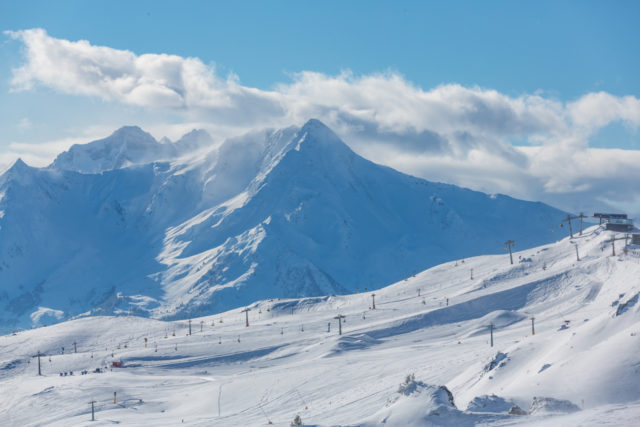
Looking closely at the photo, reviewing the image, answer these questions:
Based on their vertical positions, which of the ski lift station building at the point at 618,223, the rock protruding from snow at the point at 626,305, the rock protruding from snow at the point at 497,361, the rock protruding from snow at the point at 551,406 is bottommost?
the rock protruding from snow at the point at 551,406

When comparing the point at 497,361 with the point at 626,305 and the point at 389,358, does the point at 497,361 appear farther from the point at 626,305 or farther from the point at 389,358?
Answer: the point at 389,358

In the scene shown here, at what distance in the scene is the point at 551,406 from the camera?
5669 centimetres

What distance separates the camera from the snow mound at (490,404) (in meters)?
58.8

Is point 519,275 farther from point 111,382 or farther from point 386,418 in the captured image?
point 386,418

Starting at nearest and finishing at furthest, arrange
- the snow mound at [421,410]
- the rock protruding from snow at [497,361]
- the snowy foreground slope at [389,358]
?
the snow mound at [421,410]
the snowy foreground slope at [389,358]
the rock protruding from snow at [497,361]

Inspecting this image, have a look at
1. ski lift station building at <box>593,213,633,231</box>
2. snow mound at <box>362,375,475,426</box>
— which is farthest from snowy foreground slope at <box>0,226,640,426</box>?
ski lift station building at <box>593,213,633,231</box>

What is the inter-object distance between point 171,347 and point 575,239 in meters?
101

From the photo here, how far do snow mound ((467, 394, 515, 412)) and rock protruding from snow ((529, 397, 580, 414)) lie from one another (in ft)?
8.53

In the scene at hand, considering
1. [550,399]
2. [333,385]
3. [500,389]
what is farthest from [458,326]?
[550,399]

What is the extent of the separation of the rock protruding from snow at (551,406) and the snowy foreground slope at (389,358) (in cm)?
18

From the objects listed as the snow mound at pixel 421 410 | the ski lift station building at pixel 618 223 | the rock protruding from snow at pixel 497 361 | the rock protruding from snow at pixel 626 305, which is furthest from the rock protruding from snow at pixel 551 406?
the ski lift station building at pixel 618 223

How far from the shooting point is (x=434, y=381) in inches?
3430

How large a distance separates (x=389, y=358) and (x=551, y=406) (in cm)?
5781

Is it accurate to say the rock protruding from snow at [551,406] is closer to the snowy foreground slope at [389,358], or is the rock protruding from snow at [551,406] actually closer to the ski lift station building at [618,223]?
the snowy foreground slope at [389,358]
